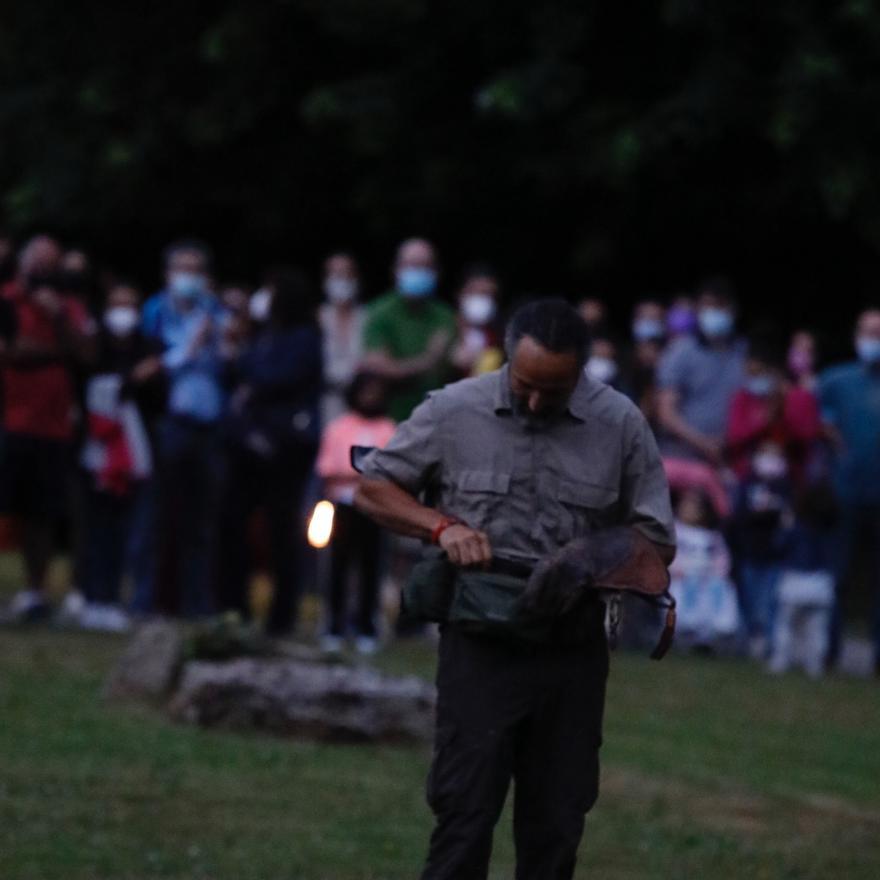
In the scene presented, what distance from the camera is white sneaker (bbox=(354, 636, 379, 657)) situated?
610 inches

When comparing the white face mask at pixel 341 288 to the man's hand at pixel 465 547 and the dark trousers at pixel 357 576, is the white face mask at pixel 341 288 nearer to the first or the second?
the dark trousers at pixel 357 576

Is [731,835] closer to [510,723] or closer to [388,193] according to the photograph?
[510,723]

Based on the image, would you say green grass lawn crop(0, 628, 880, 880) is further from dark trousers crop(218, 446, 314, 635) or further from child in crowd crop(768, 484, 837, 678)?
child in crowd crop(768, 484, 837, 678)

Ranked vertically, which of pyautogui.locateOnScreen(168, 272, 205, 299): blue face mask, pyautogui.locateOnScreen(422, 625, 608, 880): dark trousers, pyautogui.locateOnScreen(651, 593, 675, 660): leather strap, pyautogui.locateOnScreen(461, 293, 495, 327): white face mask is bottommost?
pyautogui.locateOnScreen(422, 625, 608, 880): dark trousers

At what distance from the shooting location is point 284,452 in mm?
15805

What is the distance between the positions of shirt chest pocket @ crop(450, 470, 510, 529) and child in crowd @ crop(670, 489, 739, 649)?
31.9 ft

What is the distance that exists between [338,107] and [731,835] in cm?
1318

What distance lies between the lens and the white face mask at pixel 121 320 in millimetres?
16531

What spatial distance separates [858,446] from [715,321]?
1.50m

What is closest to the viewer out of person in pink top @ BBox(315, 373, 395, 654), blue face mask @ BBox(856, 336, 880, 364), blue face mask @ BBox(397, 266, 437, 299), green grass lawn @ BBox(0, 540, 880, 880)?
green grass lawn @ BBox(0, 540, 880, 880)

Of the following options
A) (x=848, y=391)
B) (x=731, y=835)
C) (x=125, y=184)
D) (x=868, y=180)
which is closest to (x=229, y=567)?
(x=848, y=391)

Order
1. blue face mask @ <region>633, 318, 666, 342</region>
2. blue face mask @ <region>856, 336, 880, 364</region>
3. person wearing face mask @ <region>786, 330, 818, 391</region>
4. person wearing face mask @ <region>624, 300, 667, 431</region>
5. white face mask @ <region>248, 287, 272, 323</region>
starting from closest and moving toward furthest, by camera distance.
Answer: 1. white face mask @ <region>248, 287, 272, 323</region>
2. blue face mask @ <region>856, 336, 880, 364</region>
3. person wearing face mask @ <region>624, 300, 667, 431</region>
4. person wearing face mask @ <region>786, 330, 818, 391</region>
5. blue face mask @ <region>633, 318, 666, 342</region>

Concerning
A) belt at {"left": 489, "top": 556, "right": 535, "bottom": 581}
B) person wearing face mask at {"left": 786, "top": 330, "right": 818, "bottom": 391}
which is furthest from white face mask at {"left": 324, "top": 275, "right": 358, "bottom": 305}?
belt at {"left": 489, "top": 556, "right": 535, "bottom": 581}

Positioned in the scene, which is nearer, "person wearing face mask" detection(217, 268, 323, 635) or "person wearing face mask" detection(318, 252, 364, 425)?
"person wearing face mask" detection(217, 268, 323, 635)
